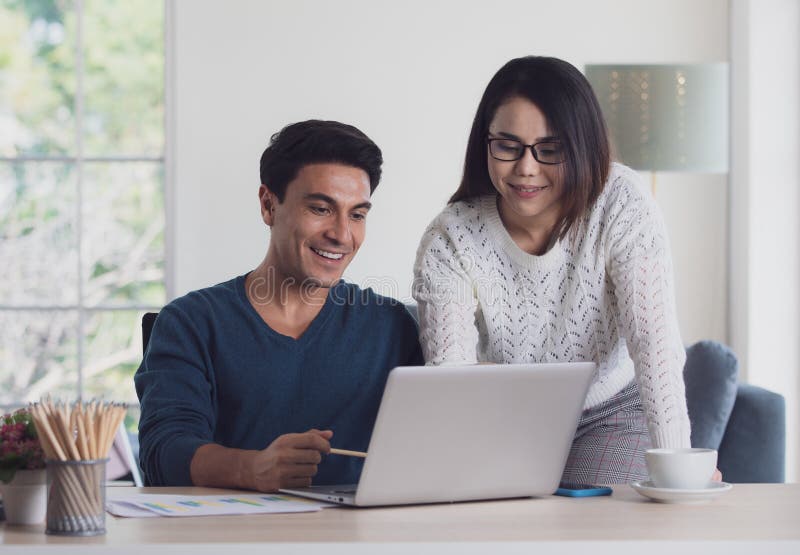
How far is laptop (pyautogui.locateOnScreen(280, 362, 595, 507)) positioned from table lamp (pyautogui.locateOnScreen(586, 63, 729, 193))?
227cm

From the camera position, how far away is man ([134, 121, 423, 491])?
178 cm

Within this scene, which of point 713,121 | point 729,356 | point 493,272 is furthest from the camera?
point 713,121

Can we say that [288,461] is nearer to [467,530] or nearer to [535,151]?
[467,530]

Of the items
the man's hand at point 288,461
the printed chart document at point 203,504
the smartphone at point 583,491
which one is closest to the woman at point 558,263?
the smartphone at point 583,491

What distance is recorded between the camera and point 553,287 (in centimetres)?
202

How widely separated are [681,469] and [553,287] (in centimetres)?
65

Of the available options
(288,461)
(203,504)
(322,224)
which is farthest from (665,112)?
(203,504)

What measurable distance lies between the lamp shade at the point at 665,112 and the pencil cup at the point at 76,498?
8.78 ft

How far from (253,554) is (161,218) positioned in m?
3.39

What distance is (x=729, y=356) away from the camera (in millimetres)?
3014

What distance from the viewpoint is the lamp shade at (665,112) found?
358 cm

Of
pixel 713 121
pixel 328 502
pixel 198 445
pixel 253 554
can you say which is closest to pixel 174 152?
pixel 713 121

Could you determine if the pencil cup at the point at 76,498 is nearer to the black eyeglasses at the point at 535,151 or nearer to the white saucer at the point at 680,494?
the white saucer at the point at 680,494

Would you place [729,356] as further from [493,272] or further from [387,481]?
[387,481]
